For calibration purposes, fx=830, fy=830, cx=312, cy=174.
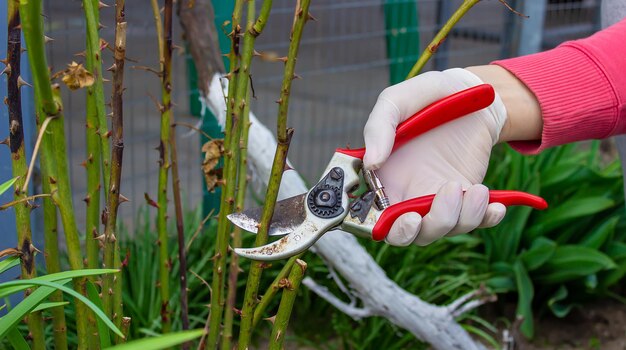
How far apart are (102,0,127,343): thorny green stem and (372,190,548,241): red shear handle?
1.27ft

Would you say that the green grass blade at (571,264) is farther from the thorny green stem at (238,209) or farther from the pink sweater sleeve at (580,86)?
the thorny green stem at (238,209)

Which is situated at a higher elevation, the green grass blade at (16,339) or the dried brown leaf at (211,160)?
the dried brown leaf at (211,160)

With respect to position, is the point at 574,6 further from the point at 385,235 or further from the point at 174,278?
the point at 385,235

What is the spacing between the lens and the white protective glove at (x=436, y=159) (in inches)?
48.7

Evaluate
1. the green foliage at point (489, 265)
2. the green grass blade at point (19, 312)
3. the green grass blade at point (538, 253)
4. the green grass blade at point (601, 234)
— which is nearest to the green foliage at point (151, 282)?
the green foliage at point (489, 265)

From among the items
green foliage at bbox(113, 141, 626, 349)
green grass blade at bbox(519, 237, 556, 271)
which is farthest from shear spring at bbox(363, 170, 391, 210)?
green grass blade at bbox(519, 237, 556, 271)

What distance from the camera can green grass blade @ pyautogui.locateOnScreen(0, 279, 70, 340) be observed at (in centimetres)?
101

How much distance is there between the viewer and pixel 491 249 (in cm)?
289

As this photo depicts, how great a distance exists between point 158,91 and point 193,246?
2652 millimetres

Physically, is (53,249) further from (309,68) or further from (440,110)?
(309,68)

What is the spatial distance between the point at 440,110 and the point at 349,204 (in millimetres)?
221

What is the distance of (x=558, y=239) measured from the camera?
2969 millimetres

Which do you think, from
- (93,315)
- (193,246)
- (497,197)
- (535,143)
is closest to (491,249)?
(193,246)

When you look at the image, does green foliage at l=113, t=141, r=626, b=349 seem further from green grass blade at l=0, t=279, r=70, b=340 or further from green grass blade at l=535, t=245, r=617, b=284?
green grass blade at l=0, t=279, r=70, b=340
